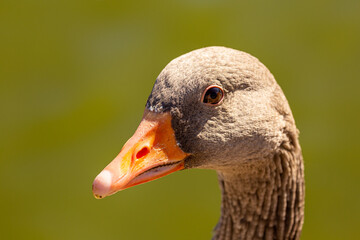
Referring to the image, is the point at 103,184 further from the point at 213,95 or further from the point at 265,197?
the point at 265,197

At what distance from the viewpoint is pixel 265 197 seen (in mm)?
2736

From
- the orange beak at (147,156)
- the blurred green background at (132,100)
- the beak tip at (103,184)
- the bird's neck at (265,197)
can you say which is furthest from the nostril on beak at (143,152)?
the blurred green background at (132,100)

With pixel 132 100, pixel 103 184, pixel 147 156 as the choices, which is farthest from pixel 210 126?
pixel 132 100

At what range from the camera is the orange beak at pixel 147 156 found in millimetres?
2197

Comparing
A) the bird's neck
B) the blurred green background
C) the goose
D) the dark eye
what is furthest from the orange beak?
the blurred green background

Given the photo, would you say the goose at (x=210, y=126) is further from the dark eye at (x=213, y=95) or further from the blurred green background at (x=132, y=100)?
the blurred green background at (x=132, y=100)

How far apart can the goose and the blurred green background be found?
62.5 inches

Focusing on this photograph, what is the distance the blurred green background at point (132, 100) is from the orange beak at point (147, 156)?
6.01 feet

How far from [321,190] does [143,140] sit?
223 centimetres

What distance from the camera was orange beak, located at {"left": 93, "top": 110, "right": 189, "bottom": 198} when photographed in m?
2.20

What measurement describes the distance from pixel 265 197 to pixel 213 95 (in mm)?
716

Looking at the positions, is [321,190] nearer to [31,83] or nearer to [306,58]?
[306,58]

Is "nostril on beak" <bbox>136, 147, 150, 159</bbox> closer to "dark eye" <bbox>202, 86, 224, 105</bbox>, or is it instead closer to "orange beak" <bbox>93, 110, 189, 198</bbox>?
"orange beak" <bbox>93, 110, 189, 198</bbox>

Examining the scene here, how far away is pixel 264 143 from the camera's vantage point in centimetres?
247
